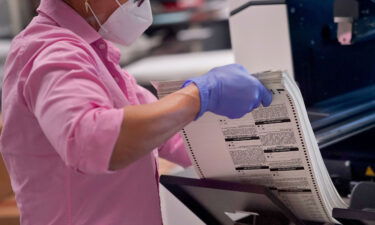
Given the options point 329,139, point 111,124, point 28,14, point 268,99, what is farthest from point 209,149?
point 28,14

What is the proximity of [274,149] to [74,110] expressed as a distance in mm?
427

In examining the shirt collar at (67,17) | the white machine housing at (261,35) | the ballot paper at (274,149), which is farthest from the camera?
the white machine housing at (261,35)

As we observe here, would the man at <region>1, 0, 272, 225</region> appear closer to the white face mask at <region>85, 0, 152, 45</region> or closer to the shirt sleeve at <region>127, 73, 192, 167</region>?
the white face mask at <region>85, 0, 152, 45</region>

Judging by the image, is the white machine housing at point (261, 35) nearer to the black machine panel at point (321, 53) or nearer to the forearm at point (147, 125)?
the black machine panel at point (321, 53)

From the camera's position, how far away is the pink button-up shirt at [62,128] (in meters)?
1.07

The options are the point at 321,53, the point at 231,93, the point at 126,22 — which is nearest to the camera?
the point at 231,93

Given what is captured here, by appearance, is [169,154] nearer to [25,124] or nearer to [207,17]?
[25,124]

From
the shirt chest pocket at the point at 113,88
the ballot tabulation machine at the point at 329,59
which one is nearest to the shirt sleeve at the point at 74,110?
the shirt chest pocket at the point at 113,88

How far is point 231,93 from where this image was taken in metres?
1.15

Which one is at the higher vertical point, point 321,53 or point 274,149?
point 274,149

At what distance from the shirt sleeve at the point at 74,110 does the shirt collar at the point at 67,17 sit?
169 millimetres

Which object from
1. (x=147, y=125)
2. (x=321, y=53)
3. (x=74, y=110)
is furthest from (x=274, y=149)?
(x=321, y=53)

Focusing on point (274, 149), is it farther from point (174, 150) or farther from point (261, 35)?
point (261, 35)

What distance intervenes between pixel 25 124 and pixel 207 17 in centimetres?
479
